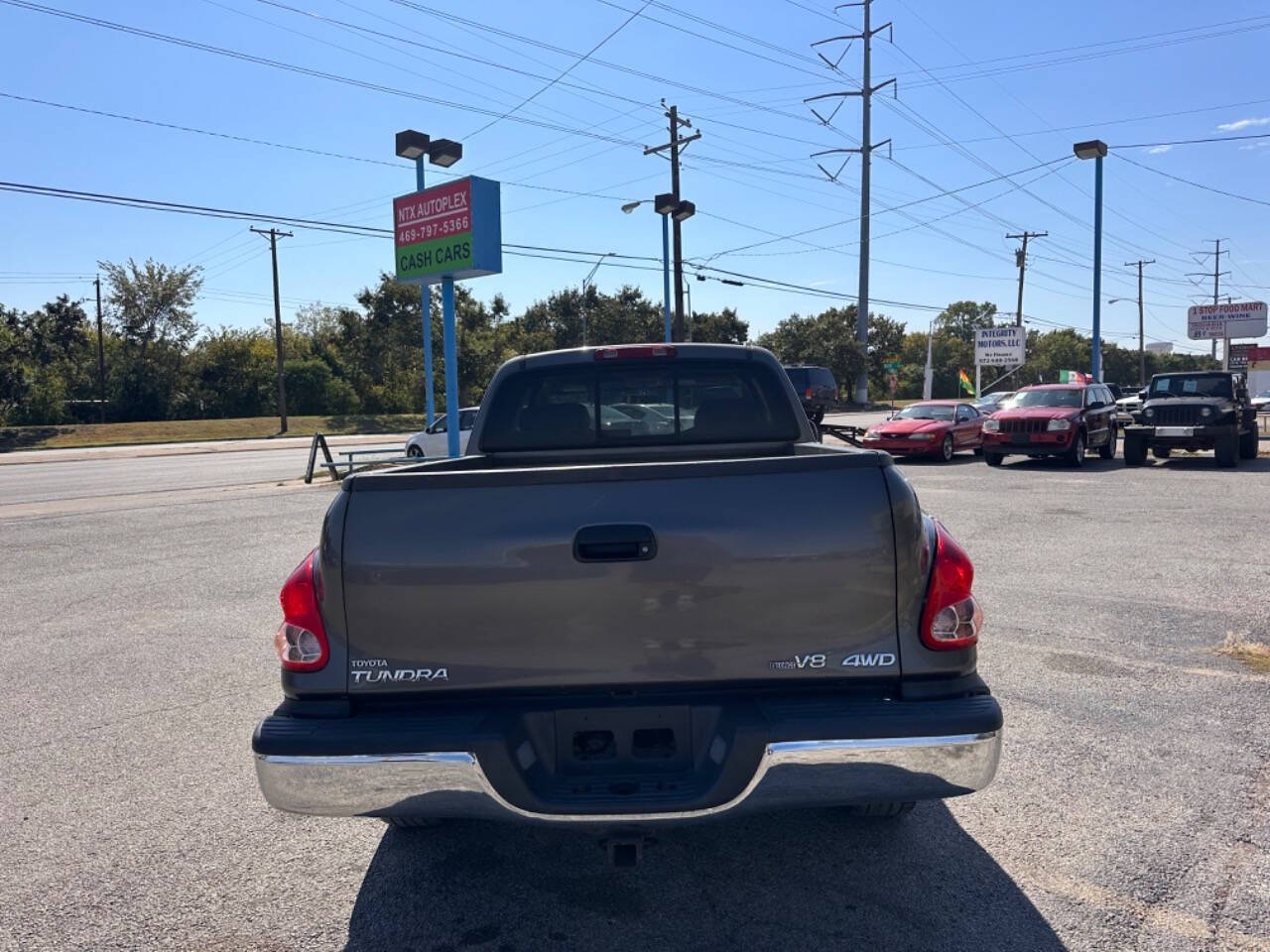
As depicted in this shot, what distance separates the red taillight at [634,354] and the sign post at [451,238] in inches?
593

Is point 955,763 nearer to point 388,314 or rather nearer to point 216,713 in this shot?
point 216,713

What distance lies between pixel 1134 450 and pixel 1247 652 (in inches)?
576

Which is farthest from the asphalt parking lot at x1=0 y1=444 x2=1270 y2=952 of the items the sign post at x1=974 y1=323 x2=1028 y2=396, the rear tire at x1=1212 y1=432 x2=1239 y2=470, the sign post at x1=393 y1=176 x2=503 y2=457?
the sign post at x1=974 y1=323 x2=1028 y2=396

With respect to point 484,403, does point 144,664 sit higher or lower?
lower

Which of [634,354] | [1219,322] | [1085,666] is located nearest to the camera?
[634,354]

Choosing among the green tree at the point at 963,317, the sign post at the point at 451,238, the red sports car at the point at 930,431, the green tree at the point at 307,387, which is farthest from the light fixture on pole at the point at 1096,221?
the green tree at the point at 963,317

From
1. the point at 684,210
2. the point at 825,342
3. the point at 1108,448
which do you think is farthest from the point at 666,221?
the point at 825,342

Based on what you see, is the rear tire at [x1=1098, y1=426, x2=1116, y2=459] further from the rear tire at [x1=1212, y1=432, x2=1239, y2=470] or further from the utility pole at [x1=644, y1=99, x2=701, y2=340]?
the utility pole at [x1=644, y1=99, x2=701, y2=340]

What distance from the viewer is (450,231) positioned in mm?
20562

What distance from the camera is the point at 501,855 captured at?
3572mm

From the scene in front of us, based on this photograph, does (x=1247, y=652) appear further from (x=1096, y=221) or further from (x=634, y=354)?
(x=1096, y=221)

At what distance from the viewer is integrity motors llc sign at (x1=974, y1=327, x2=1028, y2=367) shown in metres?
43.3

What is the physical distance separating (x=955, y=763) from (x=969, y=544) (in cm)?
801

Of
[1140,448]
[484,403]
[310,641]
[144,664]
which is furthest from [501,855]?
[1140,448]
